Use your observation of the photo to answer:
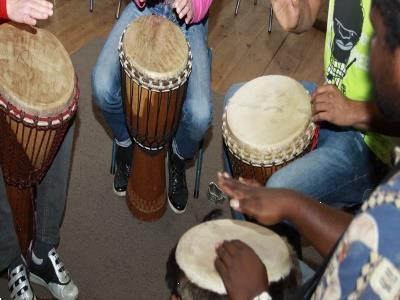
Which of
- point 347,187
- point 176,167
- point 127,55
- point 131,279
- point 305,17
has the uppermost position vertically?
point 305,17

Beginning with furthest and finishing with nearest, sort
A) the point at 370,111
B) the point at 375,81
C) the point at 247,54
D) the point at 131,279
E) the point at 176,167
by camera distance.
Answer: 1. the point at 247,54
2. the point at 176,167
3. the point at 131,279
4. the point at 370,111
5. the point at 375,81

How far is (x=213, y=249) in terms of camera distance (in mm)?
1604

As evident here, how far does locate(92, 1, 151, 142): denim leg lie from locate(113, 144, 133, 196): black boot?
0.21 meters

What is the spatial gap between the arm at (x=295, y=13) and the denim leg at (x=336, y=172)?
1.37 feet

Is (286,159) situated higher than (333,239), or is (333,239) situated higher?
(333,239)

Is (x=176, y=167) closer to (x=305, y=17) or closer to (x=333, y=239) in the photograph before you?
(x=305, y=17)

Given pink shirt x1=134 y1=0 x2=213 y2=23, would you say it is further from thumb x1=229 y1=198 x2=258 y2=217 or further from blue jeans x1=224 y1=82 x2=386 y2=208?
thumb x1=229 y1=198 x2=258 y2=217

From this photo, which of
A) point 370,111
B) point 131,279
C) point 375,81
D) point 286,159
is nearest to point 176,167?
point 131,279

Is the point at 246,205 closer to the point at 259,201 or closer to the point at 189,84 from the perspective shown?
the point at 259,201

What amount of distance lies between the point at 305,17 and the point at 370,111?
18.7 inches

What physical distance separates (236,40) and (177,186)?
5.04 ft

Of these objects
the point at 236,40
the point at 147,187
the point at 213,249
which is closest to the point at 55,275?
the point at 147,187

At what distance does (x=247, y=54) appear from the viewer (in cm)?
372

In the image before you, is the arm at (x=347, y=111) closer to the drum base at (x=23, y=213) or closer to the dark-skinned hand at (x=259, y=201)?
the dark-skinned hand at (x=259, y=201)
